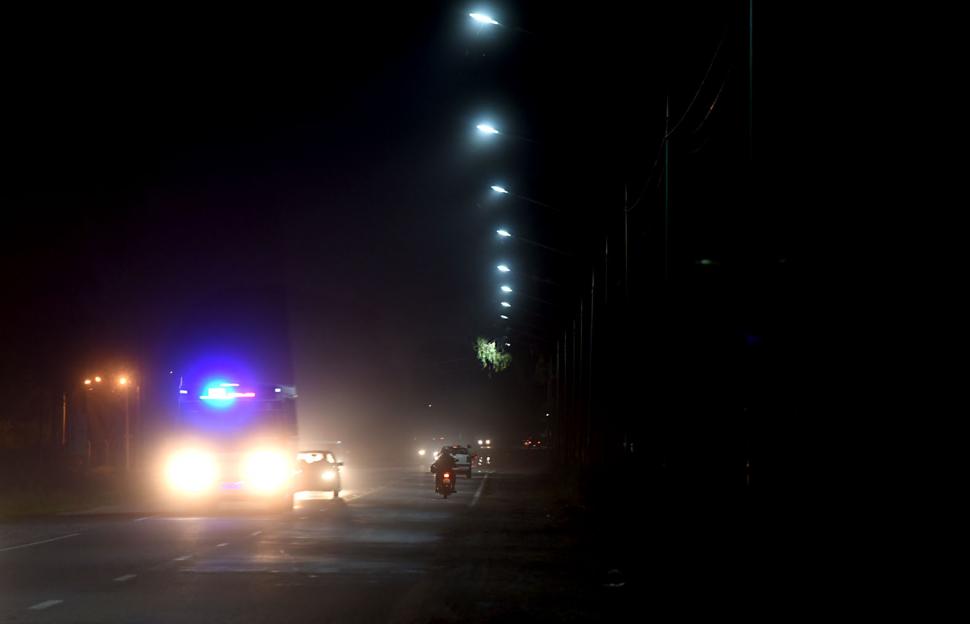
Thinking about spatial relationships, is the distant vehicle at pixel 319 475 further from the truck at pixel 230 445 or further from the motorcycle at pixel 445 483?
the truck at pixel 230 445

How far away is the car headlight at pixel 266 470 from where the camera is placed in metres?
40.1

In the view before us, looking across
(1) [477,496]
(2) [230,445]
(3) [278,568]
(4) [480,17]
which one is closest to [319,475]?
(1) [477,496]

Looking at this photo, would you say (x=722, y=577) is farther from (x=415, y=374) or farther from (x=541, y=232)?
(x=415, y=374)

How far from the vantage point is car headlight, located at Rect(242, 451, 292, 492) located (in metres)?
40.1

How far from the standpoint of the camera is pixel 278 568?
22.4 metres

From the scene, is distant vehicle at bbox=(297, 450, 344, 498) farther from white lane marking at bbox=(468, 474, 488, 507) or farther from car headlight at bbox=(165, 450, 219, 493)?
car headlight at bbox=(165, 450, 219, 493)

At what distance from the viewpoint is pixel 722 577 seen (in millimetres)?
16484

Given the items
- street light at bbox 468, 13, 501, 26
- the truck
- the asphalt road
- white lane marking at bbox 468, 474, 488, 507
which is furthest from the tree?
street light at bbox 468, 13, 501, 26

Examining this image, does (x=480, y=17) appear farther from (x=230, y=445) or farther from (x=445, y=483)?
(x=445, y=483)

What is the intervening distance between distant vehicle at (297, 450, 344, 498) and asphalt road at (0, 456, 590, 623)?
464 inches

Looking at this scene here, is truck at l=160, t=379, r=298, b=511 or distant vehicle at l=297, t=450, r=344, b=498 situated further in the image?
distant vehicle at l=297, t=450, r=344, b=498

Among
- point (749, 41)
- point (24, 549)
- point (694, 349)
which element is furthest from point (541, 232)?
point (749, 41)

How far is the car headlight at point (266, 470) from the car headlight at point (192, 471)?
0.86m

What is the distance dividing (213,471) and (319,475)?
11029mm
